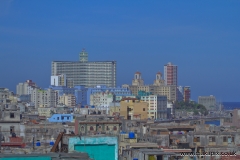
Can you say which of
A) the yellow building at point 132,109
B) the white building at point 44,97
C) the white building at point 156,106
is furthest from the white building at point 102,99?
the yellow building at point 132,109

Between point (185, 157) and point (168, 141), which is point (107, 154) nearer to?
point (185, 157)

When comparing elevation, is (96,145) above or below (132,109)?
below

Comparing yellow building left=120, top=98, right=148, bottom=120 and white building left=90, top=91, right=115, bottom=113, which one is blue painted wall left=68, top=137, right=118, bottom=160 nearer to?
yellow building left=120, top=98, right=148, bottom=120

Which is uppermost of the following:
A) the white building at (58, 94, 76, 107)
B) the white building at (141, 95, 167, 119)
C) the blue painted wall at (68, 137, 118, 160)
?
the white building at (58, 94, 76, 107)

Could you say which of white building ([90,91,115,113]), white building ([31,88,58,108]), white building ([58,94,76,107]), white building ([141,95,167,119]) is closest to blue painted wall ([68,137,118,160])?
white building ([141,95,167,119])

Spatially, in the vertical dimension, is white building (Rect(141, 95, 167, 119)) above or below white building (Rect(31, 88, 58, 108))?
below

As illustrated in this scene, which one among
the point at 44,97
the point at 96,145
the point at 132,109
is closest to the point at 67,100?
the point at 44,97

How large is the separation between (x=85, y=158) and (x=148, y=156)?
390 centimetres

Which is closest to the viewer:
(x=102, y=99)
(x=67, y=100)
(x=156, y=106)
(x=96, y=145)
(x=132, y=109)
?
(x=96, y=145)

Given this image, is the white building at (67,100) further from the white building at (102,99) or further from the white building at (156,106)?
the white building at (156,106)

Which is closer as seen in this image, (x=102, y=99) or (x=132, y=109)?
(x=132, y=109)

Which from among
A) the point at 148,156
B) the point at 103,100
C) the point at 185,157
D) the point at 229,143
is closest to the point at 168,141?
the point at 229,143

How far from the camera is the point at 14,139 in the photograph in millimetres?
28797

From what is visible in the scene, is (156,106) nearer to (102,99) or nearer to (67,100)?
(102,99)
